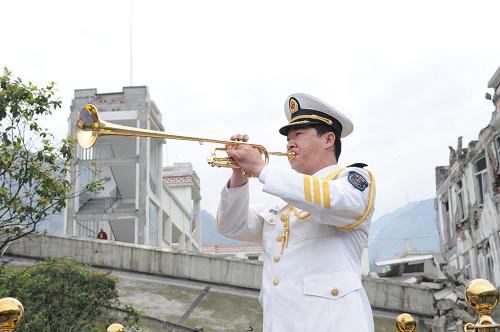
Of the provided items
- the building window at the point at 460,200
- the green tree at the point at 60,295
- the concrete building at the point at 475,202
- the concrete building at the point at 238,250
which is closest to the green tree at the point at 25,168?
the green tree at the point at 60,295

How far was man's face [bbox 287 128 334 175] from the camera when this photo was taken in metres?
3.26

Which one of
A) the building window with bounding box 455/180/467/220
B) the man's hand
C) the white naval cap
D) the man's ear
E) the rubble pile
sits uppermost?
the building window with bounding box 455/180/467/220

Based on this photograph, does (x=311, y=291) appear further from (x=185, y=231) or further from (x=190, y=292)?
(x=185, y=231)

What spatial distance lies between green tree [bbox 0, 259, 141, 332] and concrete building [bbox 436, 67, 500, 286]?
11.4 m

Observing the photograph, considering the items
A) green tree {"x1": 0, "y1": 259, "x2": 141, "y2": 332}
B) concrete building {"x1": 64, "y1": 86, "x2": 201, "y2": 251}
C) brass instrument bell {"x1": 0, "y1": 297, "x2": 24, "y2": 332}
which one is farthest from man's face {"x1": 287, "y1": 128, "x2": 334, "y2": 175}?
concrete building {"x1": 64, "y1": 86, "x2": 201, "y2": 251}

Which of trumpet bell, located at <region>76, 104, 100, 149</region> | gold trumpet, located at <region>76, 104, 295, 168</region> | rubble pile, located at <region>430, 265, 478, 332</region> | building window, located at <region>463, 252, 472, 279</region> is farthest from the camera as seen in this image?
building window, located at <region>463, 252, 472, 279</region>

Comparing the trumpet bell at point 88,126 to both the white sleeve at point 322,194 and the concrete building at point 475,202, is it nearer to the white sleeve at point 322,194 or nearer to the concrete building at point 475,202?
the white sleeve at point 322,194

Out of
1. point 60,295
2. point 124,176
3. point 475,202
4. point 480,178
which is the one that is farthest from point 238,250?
point 60,295

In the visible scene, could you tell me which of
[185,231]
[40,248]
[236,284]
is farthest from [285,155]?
[185,231]

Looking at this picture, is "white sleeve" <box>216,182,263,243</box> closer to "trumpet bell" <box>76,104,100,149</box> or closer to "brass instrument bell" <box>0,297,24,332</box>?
"trumpet bell" <box>76,104,100,149</box>

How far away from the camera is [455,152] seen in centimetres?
2000

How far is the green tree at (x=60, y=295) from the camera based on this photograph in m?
6.95

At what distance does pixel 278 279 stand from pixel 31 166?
522 centimetres

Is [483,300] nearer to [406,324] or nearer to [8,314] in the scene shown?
[406,324]
